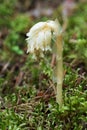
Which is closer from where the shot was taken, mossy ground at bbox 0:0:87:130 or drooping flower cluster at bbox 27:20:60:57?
drooping flower cluster at bbox 27:20:60:57

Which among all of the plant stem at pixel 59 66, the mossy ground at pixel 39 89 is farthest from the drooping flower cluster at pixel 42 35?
the mossy ground at pixel 39 89

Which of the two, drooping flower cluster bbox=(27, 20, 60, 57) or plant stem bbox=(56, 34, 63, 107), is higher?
drooping flower cluster bbox=(27, 20, 60, 57)

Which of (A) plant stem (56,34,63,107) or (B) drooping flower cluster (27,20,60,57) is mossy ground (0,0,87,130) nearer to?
(A) plant stem (56,34,63,107)

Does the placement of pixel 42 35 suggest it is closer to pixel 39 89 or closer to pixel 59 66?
pixel 59 66

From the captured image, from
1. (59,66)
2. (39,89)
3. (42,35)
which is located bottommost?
(39,89)

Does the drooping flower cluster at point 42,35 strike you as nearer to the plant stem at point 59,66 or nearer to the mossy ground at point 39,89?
the plant stem at point 59,66

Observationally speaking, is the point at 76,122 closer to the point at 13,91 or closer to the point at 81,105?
the point at 81,105

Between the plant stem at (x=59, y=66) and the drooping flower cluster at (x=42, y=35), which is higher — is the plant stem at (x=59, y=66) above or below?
below

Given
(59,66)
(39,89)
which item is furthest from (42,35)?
(39,89)

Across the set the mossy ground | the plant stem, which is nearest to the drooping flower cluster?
the plant stem
